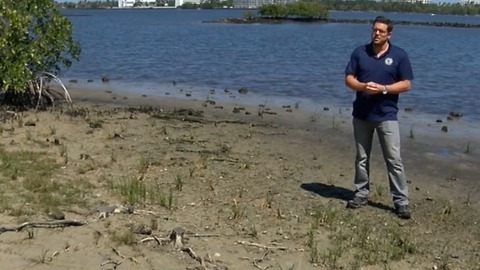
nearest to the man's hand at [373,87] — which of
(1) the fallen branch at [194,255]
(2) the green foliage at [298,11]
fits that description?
(1) the fallen branch at [194,255]

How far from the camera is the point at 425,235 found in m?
7.54

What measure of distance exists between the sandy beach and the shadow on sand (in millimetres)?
28

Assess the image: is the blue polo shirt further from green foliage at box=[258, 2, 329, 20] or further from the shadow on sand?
green foliage at box=[258, 2, 329, 20]


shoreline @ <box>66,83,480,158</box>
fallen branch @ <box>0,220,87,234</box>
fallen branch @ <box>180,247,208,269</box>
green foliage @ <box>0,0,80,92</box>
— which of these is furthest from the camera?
shoreline @ <box>66,83,480,158</box>

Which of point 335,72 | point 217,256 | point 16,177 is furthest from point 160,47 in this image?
point 217,256

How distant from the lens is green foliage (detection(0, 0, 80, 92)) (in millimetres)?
13156

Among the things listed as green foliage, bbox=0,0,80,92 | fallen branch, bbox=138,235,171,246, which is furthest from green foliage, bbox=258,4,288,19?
fallen branch, bbox=138,235,171,246

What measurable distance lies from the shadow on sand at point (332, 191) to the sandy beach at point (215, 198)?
28 millimetres

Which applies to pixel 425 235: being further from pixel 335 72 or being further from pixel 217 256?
pixel 335 72

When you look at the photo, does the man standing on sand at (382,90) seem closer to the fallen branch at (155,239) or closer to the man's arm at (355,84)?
the man's arm at (355,84)

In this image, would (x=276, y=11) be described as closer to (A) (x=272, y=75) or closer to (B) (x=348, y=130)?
(A) (x=272, y=75)

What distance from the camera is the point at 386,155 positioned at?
8141 millimetres

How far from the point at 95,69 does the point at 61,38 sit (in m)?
13.7

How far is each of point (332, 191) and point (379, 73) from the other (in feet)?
6.61
